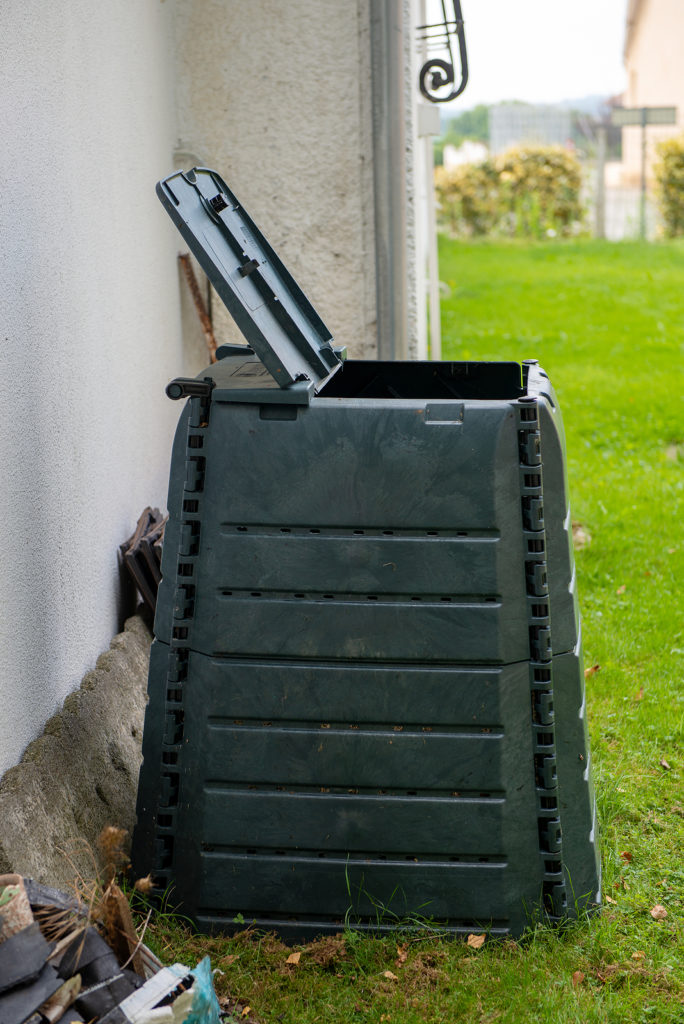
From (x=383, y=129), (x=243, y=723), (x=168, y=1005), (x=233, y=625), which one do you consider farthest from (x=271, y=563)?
(x=383, y=129)

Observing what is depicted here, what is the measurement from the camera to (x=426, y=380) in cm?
319

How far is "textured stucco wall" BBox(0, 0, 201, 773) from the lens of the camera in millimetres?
2752

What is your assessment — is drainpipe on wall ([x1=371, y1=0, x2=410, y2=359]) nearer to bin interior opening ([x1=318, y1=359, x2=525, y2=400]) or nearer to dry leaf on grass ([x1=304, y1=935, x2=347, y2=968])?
bin interior opening ([x1=318, y1=359, x2=525, y2=400])

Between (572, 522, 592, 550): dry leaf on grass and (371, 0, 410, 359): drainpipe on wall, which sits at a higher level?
(371, 0, 410, 359): drainpipe on wall

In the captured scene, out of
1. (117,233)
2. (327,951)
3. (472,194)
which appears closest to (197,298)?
(117,233)

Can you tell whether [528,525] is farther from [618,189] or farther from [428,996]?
[618,189]

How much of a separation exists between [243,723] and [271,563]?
430mm

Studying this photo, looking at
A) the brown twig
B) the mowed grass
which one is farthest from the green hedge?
the brown twig

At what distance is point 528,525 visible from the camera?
8.18 feet

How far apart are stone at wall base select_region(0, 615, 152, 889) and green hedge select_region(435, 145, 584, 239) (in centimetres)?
1692

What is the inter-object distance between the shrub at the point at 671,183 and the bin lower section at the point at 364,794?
17.5 m

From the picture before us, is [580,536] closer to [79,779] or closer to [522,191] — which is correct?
[79,779]

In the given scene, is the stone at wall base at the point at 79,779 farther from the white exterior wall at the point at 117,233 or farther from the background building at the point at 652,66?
the background building at the point at 652,66

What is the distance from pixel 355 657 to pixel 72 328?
1.55 meters
